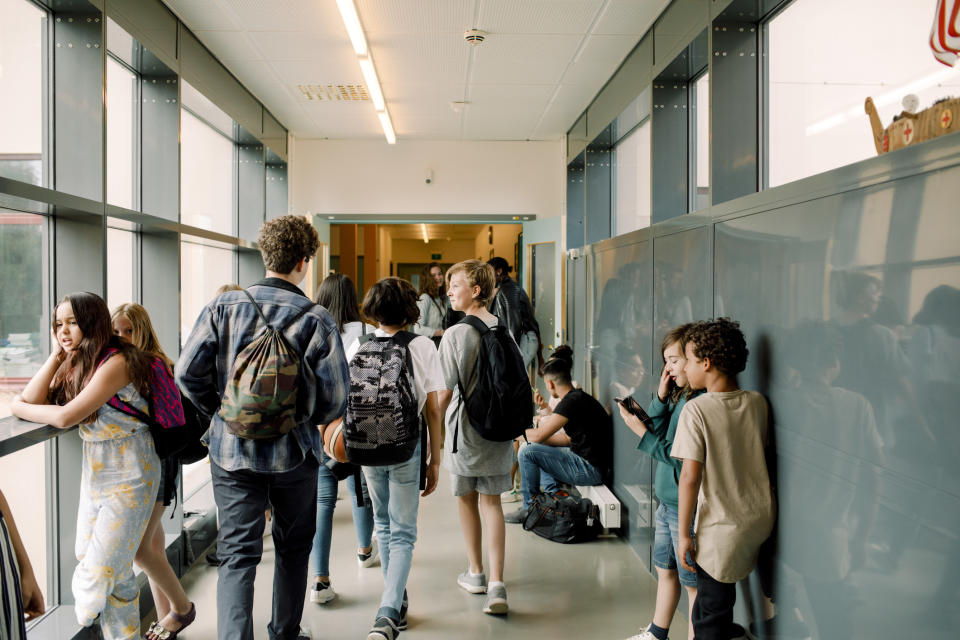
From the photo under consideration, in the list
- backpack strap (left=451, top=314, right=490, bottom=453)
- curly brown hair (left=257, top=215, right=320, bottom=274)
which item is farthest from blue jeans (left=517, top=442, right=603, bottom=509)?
curly brown hair (left=257, top=215, right=320, bottom=274)

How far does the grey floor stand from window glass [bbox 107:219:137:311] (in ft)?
5.23

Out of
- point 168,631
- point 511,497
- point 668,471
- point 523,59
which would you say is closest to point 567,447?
point 511,497

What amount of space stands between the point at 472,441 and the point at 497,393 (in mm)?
305

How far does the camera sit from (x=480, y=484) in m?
3.18

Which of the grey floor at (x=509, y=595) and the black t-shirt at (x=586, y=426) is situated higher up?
the black t-shirt at (x=586, y=426)

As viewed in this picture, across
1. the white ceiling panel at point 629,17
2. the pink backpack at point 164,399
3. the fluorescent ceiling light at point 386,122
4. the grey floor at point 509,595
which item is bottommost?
the grey floor at point 509,595

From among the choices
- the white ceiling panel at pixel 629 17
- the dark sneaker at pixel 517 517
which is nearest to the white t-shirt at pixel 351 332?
the dark sneaker at pixel 517 517

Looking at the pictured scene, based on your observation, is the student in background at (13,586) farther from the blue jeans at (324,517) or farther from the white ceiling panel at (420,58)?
the white ceiling panel at (420,58)

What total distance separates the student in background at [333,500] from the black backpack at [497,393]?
1.94ft

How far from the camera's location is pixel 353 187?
283 inches

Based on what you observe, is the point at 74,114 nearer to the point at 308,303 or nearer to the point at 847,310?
the point at 308,303

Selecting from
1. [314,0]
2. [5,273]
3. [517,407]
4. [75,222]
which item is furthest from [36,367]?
[314,0]

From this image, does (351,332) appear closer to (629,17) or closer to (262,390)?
(262,390)

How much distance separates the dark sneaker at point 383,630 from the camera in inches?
107
